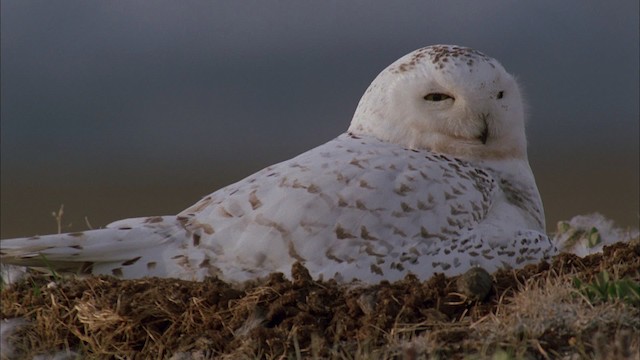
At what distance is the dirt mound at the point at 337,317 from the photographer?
468cm

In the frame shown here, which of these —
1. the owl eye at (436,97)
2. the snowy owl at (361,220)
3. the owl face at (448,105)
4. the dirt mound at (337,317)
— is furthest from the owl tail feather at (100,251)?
the owl eye at (436,97)

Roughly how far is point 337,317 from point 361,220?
89 centimetres

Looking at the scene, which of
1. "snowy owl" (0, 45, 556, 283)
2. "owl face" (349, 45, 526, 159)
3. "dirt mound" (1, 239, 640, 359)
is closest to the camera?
"dirt mound" (1, 239, 640, 359)

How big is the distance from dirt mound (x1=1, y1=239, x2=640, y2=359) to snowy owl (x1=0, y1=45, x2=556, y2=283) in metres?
0.24

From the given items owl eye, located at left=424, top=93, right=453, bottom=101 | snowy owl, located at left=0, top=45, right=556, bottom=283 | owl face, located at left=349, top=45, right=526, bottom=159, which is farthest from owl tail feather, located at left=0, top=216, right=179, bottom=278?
owl eye, located at left=424, top=93, right=453, bottom=101

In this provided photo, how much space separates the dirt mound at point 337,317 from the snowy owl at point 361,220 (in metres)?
0.24

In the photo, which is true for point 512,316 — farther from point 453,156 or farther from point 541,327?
point 453,156

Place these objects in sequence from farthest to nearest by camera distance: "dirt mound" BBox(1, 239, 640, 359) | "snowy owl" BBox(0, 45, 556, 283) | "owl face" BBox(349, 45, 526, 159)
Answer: "owl face" BBox(349, 45, 526, 159)
"snowy owl" BBox(0, 45, 556, 283)
"dirt mound" BBox(1, 239, 640, 359)

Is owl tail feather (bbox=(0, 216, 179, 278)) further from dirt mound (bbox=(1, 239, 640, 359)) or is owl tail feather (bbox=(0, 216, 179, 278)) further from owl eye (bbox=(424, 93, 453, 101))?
owl eye (bbox=(424, 93, 453, 101))

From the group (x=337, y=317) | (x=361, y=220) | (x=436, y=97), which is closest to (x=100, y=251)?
(x=361, y=220)

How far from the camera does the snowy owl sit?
5.82 metres

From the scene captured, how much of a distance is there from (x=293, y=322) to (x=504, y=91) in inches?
97.9

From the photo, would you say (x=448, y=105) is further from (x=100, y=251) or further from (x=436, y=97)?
(x=100, y=251)

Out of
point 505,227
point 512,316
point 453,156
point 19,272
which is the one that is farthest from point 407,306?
point 19,272
